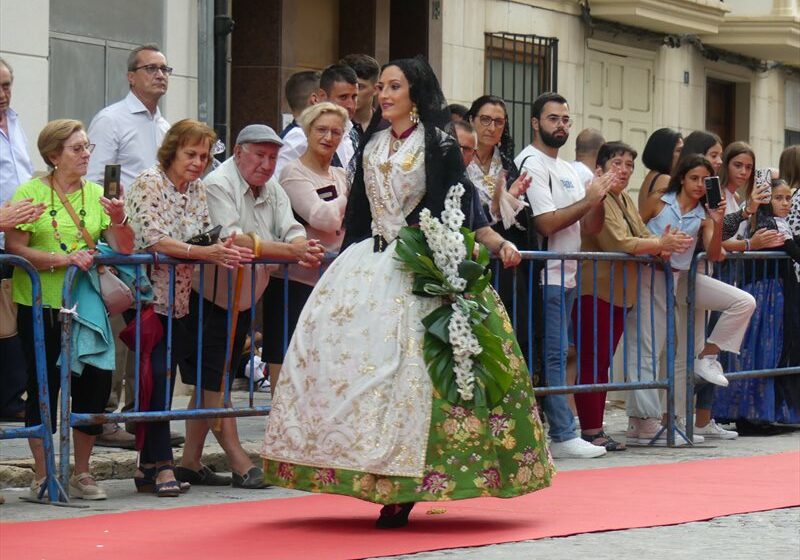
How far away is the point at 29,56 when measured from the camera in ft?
43.9

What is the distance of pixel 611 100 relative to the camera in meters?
22.0

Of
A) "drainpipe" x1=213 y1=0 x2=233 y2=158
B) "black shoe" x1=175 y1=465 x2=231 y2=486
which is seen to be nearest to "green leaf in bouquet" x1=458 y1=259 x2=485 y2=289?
"black shoe" x1=175 y1=465 x2=231 y2=486

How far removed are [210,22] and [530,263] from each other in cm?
487

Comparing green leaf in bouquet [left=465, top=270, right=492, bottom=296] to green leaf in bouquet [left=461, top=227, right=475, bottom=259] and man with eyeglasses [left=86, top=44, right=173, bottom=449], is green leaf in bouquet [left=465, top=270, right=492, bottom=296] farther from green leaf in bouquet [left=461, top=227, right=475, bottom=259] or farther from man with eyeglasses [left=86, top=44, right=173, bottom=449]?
man with eyeglasses [left=86, top=44, right=173, bottom=449]

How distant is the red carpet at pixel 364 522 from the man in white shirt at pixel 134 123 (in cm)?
261

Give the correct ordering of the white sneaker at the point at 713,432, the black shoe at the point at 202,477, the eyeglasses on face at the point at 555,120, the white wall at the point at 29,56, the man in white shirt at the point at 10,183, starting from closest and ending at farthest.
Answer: the man in white shirt at the point at 10,183, the black shoe at the point at 202,477, the eyeglasses on face at the point at 555,120, the white sneaker at the point at 713,432, the white wall at the point at 29,56

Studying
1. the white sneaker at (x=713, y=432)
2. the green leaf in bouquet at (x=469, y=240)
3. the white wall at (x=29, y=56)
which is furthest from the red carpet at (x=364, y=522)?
the white wall at (x=29, y=56)

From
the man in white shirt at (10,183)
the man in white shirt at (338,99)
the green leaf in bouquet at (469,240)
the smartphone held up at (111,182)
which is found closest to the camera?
the green leaf in bouquet at (469,240)

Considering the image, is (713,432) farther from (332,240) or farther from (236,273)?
(236,273)

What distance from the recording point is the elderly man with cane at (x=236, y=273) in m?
9.86

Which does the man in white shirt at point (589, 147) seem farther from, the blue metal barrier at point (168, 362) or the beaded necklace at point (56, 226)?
the beaded necklace at point (56, 226)

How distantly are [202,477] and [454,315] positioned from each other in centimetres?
233

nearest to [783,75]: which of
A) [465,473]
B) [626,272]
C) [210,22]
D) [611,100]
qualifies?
[611,100]

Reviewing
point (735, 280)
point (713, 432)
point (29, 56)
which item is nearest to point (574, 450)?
point (713, 432)
